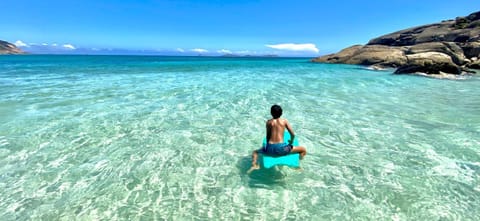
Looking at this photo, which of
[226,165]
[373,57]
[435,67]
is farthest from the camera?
[373,57]

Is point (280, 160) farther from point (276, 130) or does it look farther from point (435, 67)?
point (435, 67)

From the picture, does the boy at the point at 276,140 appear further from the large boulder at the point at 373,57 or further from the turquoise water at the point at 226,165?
the large boulder at the point at 373,57

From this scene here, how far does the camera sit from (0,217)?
4.57 m

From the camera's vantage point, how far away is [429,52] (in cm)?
3731

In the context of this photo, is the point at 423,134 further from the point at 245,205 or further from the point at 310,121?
the point at 245,205

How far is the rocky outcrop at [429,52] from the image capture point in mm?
30141

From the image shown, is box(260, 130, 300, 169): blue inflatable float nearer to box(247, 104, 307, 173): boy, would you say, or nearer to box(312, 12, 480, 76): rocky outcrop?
box(247, 104, 307, 173): boy

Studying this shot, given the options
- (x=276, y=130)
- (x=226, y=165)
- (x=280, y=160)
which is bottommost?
(x=226, y=165)

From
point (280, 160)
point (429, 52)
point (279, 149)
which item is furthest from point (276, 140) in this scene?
point (429, 52)

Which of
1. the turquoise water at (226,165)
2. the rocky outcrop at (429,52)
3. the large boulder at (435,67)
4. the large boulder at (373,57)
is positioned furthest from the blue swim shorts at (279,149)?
the large boulder at (373,57)

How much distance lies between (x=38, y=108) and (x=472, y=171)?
14574 millimetres

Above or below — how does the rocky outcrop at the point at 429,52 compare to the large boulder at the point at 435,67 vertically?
above

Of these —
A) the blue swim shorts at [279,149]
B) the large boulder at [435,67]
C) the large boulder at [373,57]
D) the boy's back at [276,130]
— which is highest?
the large boulder at [373,57]

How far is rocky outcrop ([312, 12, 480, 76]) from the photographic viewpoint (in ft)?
98.9
